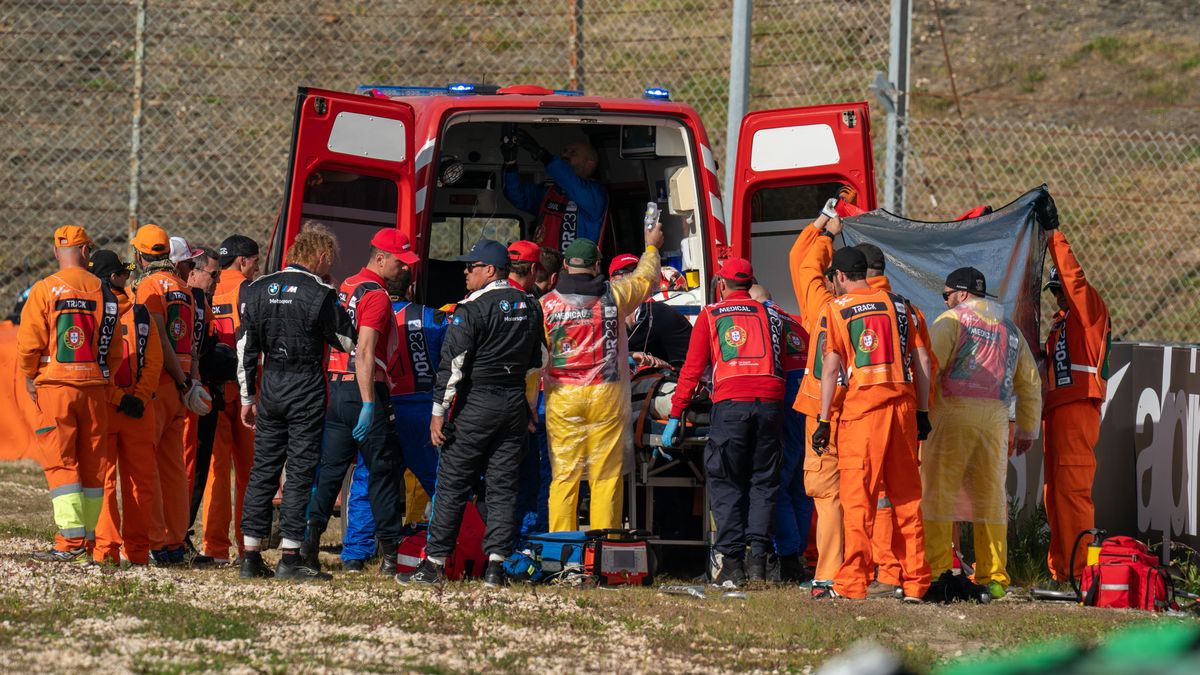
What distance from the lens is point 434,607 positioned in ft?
Result: 20.8

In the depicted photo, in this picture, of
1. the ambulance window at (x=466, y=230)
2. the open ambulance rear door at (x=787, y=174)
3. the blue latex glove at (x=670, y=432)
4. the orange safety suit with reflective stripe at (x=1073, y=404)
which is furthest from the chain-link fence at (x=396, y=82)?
the blue latex glove at (x=670, y=432)

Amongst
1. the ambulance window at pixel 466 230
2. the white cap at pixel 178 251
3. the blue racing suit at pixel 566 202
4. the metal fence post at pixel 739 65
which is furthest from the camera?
the ambulance window at pixel 466 230

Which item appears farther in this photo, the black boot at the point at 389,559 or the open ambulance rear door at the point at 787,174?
the open ambulance rear door at the point at 787,174

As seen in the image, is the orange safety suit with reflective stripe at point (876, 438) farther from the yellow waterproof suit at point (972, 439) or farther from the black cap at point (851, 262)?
the yellow waterproof suit at point (972, 439)

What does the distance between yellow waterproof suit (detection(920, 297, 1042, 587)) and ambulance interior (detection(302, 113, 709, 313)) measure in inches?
77.5

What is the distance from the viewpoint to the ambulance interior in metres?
8.62

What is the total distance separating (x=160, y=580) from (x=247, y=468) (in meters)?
1.98

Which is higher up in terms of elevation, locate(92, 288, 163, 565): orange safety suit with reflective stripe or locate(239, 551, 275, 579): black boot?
locate(92, 288, 163, 565): orange safety suit with reflective stripe

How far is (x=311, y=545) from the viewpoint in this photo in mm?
7668

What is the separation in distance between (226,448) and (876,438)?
3.81 metres

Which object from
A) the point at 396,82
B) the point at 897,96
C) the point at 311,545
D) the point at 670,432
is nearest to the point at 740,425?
the point at 670,432

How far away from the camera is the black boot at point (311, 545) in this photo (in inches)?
301

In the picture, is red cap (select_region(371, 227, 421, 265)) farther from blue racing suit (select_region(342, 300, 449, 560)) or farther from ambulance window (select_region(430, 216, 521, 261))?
ambulance window (select_region(430, 216, 521, 261))

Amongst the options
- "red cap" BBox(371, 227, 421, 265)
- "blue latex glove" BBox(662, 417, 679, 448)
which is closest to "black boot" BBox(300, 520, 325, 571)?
"red cap" BBox(371, 227, 421, 265)
